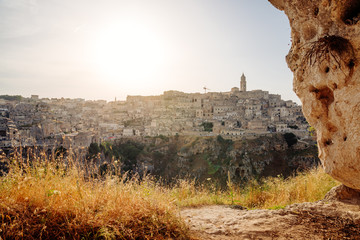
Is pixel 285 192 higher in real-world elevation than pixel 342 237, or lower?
lower

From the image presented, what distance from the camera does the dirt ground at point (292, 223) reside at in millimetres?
2434

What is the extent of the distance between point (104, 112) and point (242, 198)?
7223 cm

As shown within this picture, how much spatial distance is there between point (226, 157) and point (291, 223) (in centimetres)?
3498

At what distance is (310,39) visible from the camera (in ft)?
10.6

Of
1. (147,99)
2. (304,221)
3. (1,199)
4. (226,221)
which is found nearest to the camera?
(1,199)

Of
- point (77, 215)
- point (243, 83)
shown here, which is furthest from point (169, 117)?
point (77, 215)

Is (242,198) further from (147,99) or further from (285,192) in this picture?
(147,99)

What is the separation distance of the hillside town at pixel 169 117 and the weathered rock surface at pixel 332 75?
2644 cm

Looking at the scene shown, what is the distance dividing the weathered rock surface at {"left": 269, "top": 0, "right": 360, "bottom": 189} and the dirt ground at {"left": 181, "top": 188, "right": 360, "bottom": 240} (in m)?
0.52

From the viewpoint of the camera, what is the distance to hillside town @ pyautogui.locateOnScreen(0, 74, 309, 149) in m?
33.7

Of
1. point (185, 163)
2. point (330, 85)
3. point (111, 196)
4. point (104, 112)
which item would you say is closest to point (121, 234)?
point (111, 196)

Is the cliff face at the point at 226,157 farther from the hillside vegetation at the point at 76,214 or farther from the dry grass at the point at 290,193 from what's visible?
the hillside vegetation at the point at 76,214

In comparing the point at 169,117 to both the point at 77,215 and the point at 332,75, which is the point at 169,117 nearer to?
the point at 332,75

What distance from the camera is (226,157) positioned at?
3653cm
